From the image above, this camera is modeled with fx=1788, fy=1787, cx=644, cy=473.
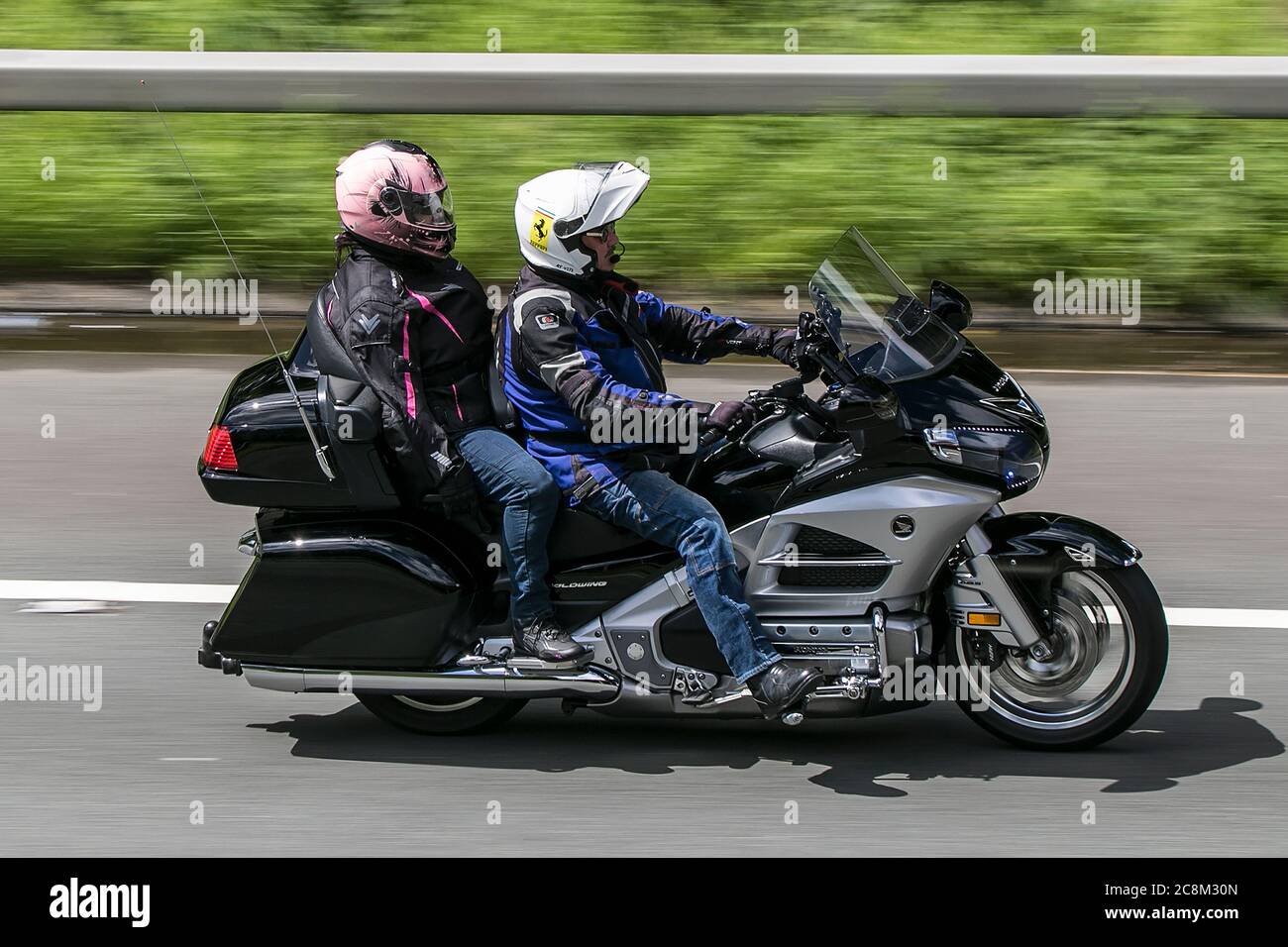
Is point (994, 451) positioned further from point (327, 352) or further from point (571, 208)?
point (327, 352)

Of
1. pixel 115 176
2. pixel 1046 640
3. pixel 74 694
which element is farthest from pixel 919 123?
pixel 74 694

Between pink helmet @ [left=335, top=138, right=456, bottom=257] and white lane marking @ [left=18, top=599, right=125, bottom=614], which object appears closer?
pink helmet @ [left=335, top=138, right=456, bottom=257]

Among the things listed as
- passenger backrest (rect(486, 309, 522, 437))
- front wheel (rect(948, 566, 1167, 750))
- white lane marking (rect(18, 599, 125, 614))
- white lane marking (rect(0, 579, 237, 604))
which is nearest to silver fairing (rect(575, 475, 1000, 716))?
front wheel (rect(948, 566, 1167, 750))

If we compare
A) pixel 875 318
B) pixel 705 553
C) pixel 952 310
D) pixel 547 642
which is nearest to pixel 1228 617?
pixel 952 310

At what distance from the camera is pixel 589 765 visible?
195 inches

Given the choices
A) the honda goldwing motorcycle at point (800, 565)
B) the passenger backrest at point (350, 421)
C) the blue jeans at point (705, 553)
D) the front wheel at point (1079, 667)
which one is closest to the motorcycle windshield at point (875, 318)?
the honda goldwing motorcycle at point (800, 565)

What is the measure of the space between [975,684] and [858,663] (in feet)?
1.20

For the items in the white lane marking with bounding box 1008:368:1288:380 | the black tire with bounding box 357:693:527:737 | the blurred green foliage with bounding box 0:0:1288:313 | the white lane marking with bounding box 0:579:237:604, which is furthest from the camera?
the blurred green foliage with bounding box 0:0:1288:313

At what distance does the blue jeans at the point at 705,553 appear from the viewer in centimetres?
475

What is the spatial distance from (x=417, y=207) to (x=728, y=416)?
3.59ft

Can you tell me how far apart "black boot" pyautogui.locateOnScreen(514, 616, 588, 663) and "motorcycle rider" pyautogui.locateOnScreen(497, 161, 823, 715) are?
1.11 ft

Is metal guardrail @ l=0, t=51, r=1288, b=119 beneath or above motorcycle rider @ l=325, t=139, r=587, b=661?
above

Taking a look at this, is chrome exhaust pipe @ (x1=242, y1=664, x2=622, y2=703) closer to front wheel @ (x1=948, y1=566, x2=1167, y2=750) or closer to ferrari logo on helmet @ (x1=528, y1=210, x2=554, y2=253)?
front wheel @ (x1=948, y1=566, x2=1167, y2=750)

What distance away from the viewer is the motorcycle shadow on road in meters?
4.86
